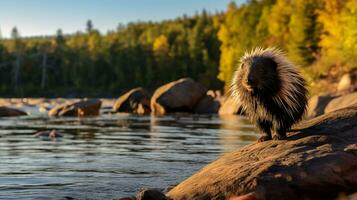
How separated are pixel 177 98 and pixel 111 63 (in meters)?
105

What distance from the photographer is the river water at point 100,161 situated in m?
10.5

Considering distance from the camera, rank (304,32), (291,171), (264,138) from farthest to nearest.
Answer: (304,32)
(264,138)
(291,171)

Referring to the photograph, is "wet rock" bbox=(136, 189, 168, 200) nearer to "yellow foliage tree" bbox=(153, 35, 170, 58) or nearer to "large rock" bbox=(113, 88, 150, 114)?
"large rock" bbox=(113, 88, 150, 114)

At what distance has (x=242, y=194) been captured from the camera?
816cm

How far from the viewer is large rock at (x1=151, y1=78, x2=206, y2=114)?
4453cm

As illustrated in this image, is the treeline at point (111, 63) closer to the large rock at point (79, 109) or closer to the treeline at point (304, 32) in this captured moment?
the treeline at point (304, 32)

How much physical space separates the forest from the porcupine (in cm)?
4083

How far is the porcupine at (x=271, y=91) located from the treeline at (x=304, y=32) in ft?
69.5

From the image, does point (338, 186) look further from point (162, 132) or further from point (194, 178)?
point (162, 132)

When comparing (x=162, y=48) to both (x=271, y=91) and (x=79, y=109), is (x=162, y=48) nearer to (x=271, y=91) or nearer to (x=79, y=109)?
(x=79, y=109)

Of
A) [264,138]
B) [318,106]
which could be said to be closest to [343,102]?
[318,106]

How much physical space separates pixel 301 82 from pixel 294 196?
2794 mm

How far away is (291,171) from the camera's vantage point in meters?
8.30

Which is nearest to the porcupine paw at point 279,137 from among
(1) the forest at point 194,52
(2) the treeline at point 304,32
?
A: (2) the treeline at point 304,32
